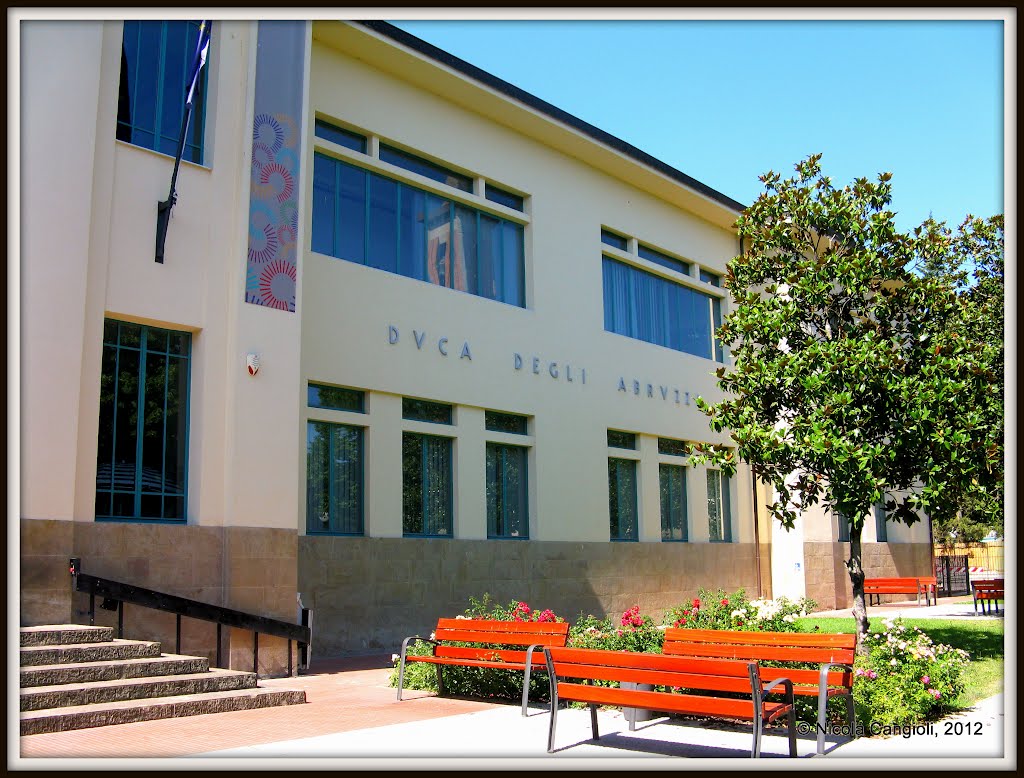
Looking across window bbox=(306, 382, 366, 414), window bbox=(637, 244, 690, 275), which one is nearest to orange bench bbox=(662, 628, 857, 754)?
window bbox=(306, 382, 366, 414)

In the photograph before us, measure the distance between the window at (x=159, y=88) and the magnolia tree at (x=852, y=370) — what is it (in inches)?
311

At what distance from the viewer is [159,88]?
495 inches

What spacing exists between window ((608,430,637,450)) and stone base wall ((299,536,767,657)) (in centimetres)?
220

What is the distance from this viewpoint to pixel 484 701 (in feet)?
34.0

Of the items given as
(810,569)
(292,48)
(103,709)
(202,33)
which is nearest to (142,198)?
(202,33)

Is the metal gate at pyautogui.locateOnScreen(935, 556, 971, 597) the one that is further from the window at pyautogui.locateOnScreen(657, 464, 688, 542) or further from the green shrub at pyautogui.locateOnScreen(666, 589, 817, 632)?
the green shrub at pyautogui.locateOnScreen(666, 589, 817, 632)

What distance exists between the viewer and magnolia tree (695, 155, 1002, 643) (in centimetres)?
1272

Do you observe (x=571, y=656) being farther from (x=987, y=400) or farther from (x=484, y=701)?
(x=987, y=400)

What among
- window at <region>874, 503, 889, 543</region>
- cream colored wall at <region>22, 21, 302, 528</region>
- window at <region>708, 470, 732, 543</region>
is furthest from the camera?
window at <region>874, 503, 889, 543</region>

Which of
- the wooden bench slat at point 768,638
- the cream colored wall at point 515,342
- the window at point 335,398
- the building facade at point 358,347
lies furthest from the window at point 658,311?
the wooden bench slat at point 768,638

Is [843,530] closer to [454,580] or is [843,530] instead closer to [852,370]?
[454,580]

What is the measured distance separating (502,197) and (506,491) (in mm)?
5861

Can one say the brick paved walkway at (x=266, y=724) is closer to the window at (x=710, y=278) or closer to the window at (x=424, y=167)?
the window at (x=424, y=167)

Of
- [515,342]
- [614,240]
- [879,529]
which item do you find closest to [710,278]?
[614,240]
